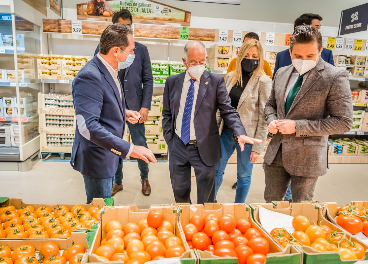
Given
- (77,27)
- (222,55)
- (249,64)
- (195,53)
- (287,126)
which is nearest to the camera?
(287,126)

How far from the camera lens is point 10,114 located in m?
4.27

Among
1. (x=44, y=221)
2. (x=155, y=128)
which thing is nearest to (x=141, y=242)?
(x=44, y=221)

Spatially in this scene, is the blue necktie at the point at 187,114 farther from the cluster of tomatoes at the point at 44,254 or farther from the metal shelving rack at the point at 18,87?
the metal shelving rack at the point at 18,87

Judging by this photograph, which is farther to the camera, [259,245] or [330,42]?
[330,42]

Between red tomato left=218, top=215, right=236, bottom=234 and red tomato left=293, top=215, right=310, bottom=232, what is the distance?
12.4 inches

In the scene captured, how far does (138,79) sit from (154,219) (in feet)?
7.88

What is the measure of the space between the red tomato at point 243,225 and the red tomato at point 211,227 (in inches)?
4.5

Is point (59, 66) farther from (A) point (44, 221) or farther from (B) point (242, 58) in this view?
(A) point (44, 221)

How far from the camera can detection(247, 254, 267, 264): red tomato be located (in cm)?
109

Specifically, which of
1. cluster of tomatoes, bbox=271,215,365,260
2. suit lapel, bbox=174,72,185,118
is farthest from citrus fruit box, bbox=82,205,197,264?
suit lapel, bbox=174,72,185,118

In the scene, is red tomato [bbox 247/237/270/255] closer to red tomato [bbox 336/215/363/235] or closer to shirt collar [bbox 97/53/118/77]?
red tomato [bbox 336/215/363/235]

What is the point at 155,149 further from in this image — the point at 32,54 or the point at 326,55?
the point at 326,55

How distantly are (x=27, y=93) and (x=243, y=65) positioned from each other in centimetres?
354

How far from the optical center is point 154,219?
1376 millimetres
